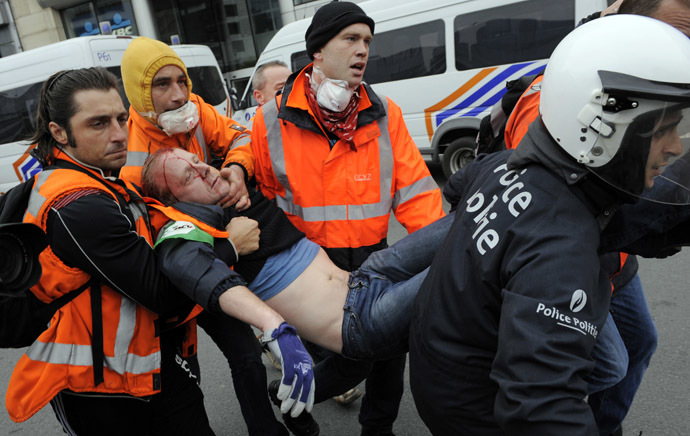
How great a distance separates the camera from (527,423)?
1.01 meters

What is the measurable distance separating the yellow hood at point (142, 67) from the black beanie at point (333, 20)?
0.74m

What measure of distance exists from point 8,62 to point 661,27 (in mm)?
8837

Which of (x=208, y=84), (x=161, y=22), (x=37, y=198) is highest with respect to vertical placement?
(x=161, y=22)

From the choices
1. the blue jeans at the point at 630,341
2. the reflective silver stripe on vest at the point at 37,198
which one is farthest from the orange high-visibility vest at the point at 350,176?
the reflective silver stripe on vest at the point at 37,198

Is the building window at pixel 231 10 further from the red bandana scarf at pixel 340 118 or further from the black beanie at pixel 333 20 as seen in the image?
the red bandana scarf at pixel 340 118

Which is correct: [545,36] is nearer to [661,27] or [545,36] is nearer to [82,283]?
[661,27]

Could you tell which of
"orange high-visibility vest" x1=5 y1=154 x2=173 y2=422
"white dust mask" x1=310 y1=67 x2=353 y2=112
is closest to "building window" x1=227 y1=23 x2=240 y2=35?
"white dust mask" x1=310 y1=67 x2=353 y2=112

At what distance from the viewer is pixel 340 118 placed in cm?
221

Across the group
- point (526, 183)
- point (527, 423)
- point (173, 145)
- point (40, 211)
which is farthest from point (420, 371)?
point (173, 145)

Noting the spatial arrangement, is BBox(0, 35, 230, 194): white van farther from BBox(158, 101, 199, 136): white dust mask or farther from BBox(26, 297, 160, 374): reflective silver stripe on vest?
BBox(26, 297, 160, 374): reflective silver stripe on vest

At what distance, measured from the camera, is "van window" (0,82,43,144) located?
7.42m

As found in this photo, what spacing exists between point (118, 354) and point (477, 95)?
5.78m

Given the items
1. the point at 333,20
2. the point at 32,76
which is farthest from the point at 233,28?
the point at 333,20

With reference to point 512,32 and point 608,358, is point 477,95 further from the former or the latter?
point 608,358
